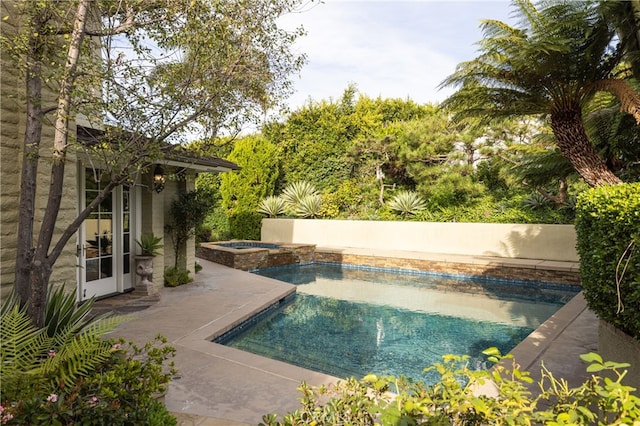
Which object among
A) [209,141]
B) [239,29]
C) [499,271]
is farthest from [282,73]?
[499,271]

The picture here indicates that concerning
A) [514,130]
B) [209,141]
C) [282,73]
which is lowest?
[209,141]

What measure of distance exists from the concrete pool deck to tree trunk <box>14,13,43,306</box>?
1677 mm

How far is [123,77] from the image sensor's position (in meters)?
3.91

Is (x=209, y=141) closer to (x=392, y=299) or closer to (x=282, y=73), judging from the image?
(x=282, y=73)

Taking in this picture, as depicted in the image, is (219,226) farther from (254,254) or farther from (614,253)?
(614,253)

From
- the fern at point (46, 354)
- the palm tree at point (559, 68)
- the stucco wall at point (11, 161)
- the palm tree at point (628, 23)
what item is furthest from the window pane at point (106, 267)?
the palm tree at point (628, 23)

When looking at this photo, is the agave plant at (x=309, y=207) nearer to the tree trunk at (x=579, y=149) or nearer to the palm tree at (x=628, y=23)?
the tree trunk at (x=579, y=149)

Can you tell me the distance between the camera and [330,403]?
2.08 m

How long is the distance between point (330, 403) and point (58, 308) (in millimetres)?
2937

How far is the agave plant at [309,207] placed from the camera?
17516 mm

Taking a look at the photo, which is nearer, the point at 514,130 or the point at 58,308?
the point at 58,308

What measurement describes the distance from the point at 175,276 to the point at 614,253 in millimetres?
8125

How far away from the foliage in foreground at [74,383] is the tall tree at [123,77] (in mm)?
657

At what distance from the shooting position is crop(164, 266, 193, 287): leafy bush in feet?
29.5
